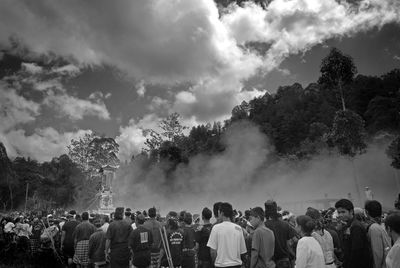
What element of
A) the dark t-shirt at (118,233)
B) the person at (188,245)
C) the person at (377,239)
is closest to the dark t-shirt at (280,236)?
the person at (377,239)

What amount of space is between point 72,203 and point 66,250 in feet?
234

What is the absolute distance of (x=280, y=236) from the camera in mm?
6145

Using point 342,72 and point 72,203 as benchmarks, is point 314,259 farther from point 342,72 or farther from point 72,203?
point 72,203

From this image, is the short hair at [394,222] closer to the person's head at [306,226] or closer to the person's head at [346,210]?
the person's head at [306,226]

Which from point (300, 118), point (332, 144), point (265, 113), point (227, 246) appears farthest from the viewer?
point (265, 113)

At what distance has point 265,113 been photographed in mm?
68875

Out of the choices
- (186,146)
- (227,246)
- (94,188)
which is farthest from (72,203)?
(227,246)

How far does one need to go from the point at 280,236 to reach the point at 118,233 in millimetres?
4071

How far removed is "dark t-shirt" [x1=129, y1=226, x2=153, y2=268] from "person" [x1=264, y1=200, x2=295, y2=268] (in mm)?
3170

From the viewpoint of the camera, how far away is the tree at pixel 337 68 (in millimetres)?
44188

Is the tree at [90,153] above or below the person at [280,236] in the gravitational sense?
above

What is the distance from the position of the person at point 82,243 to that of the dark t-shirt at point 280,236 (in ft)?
17.5

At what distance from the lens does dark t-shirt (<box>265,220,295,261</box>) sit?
19.9 feet

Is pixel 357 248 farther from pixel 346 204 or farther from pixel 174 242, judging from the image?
pixel 174 242
